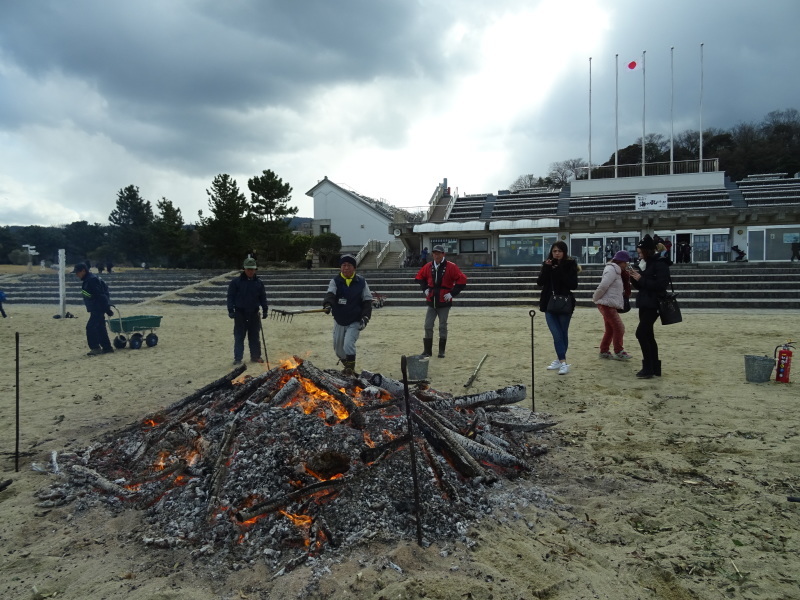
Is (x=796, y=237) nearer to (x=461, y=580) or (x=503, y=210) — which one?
(x=503, y=210)

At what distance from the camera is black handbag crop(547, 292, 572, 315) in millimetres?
7555

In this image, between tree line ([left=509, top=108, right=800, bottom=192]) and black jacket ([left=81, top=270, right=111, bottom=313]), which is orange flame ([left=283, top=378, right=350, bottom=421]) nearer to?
black jacket ([left=81, top=270, right=111, bottom=313])

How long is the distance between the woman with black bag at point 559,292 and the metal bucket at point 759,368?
239cm

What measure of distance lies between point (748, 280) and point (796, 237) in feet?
37.7

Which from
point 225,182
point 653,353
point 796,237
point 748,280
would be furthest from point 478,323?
point 225,182

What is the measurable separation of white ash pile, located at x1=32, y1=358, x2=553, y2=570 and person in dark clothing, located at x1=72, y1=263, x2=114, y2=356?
240 inches

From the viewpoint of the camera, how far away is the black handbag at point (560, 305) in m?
7.55

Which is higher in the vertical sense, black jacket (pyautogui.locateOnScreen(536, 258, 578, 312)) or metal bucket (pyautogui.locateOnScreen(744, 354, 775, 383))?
black jacket (pyautogui.locateOnScreen(536, 258, 578, 312))

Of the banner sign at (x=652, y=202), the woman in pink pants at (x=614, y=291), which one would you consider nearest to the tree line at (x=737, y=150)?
the banner sign at (x=652, y=202)

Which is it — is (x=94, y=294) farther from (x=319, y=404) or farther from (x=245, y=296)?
(x=319, y=404)

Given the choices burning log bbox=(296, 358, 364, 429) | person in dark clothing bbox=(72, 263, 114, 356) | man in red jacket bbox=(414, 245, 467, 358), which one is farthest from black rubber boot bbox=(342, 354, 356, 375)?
person in dark clothing bbox=(72, 263, 114, 356)

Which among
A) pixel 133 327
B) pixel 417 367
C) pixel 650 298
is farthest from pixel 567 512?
pixel 133 327

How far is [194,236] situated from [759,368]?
4848 centimetres

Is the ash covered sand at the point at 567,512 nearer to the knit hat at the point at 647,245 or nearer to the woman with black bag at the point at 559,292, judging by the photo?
the woman with black bag at the point at 559,292
